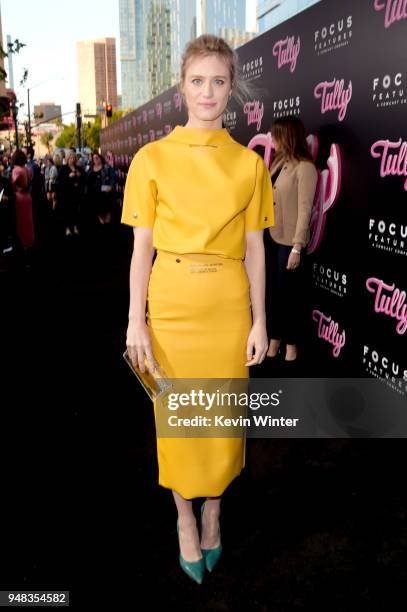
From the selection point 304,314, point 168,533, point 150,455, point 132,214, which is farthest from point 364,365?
point 132,214

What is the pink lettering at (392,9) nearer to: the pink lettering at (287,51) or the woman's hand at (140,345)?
the pink lettering at (287,51)

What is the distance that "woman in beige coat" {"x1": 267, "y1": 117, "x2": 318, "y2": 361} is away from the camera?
4.04m

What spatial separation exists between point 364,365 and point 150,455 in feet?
5.15

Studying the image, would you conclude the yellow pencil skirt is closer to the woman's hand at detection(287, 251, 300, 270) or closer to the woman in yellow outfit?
the woman in yellow outfit

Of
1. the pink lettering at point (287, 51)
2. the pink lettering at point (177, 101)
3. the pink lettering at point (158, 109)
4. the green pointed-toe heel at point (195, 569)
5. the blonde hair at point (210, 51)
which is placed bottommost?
the green pointed-toe heel at point (195, 569)

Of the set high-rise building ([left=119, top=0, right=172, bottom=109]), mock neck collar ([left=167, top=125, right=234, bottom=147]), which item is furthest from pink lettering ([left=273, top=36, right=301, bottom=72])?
high-rise building ([left=119, top=0, right=172, bottom=109])

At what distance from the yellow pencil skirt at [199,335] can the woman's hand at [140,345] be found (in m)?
0.06

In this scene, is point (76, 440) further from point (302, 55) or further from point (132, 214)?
point (302, 55)

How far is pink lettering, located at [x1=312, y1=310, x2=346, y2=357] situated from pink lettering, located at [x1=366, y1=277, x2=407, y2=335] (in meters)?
0.57

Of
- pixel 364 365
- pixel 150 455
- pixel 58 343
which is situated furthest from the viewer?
pixel 58 343

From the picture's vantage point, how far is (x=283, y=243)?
4.30 m

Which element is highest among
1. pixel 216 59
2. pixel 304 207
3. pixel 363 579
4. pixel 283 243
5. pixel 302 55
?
pixel 302 55

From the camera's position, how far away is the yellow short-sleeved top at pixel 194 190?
1932 mm

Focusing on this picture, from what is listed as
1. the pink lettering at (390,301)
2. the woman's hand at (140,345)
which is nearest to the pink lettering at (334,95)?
the pink lettering at (390,301)
